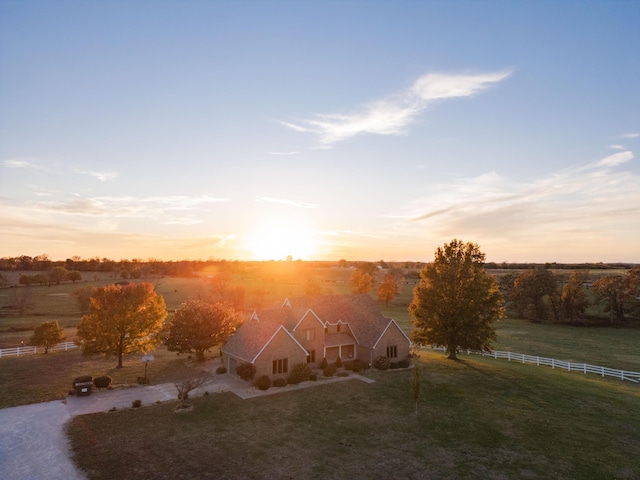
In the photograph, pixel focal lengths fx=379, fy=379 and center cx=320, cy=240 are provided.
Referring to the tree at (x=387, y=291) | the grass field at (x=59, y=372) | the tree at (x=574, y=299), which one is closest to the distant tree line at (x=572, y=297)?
the tree at (x=574, y=299)

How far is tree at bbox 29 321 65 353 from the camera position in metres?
50.0

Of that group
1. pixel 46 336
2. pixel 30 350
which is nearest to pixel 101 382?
pixel 46 336

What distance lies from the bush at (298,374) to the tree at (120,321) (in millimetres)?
18628

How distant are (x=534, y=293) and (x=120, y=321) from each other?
8859cm

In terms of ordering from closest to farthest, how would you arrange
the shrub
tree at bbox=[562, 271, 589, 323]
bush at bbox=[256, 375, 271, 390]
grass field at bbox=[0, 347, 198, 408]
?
grass field at bbox=[0, 347, 198, 408] < bush at bbox=[256, 375, 271, 390] < the shrub < tree at bbox=[562, 271, 589, 323]

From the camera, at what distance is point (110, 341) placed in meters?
43.1

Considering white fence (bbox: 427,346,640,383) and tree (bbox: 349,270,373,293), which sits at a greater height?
tree (bbox: 349,270,373,293)

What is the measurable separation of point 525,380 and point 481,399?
9253mm

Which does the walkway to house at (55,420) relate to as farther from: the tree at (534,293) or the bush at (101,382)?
the tree at (534,293)

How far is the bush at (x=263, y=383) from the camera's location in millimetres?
36125

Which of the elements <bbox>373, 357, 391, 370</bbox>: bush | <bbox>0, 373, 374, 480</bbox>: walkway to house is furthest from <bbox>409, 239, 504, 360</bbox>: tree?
<bbox>0, 373, 374, 480</bbox>: walkway to house

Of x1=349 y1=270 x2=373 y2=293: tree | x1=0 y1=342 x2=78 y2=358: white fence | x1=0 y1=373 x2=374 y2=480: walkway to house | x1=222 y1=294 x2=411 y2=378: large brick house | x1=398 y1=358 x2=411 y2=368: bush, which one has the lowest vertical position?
x1=0 y1=342 x2=78 y2=358: white fence

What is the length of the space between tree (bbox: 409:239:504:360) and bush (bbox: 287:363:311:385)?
1718 cm

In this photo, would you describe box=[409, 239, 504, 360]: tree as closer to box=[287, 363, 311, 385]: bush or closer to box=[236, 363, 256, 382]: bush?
box=[287, 363, 311, 385]: bush
